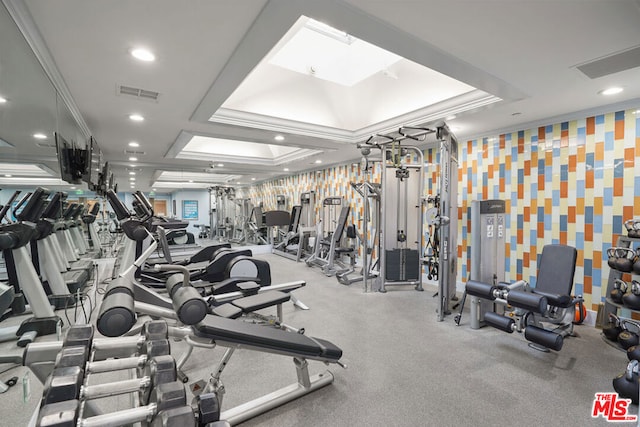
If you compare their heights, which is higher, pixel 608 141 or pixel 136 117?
pixel 136 117

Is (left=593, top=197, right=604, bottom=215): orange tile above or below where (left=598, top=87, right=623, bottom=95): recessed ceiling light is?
below

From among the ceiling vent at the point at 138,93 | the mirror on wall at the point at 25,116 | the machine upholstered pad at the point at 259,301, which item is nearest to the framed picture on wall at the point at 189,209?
the mirror on wall at the point at 25,116

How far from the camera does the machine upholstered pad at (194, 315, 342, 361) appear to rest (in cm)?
171

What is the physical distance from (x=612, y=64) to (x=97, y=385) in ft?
12.2

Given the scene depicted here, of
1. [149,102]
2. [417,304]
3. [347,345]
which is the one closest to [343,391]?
[347,345]

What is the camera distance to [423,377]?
2.30 metres

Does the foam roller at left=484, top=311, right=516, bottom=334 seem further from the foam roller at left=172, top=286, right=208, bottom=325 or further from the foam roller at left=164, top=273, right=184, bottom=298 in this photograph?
the foam roller at left=164, top=273, right=184, bottom=298

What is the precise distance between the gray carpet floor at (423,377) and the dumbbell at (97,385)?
3.53 feet

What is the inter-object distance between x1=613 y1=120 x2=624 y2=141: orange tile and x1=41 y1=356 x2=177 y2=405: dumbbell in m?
4.61

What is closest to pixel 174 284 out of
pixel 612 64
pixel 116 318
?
pixel 116 318

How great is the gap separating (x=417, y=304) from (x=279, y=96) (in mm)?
3483

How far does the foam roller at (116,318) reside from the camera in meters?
1.25

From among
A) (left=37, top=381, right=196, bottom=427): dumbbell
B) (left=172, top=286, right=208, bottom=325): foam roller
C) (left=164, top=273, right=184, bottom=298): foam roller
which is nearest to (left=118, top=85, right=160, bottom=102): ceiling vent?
(left=164, top=273, right=184, bottom=298): foam roller

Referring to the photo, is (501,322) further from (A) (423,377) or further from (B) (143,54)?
(B) (143,54)
